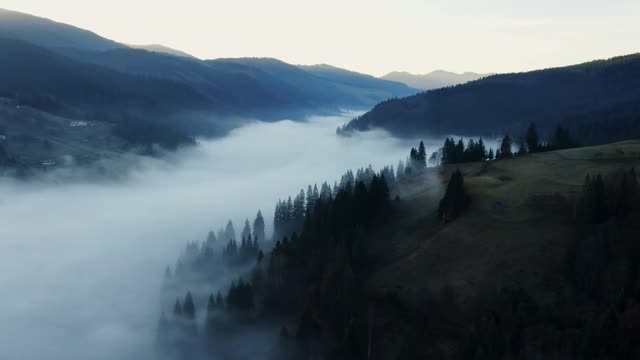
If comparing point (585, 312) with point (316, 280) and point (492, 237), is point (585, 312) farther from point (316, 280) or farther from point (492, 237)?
point (316, 280)

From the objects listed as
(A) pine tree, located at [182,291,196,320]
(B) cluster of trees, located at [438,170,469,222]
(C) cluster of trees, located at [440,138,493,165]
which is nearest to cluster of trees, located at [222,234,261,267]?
(A) pine tree, located at [182,291,196,320]

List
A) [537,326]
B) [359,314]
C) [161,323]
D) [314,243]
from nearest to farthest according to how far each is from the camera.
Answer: [537,326] → [359,314] → [314,243] → [161,323]

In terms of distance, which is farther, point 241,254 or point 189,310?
point 241,254

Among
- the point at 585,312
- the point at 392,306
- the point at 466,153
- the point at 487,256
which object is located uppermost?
the point at 466,153

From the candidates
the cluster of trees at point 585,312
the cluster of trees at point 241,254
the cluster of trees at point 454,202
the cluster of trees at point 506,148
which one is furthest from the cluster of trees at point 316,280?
the cluster of trees at point 506,148

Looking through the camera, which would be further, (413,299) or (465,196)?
(465,196)

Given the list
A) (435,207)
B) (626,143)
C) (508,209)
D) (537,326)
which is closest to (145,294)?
(435,207)

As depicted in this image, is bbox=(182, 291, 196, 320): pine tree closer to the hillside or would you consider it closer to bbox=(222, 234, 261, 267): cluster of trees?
bbox=(222, 234, 261, 267): cluster of trees

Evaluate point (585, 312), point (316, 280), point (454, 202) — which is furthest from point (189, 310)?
point (585, 312)

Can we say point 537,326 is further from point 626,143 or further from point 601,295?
point 626,143
